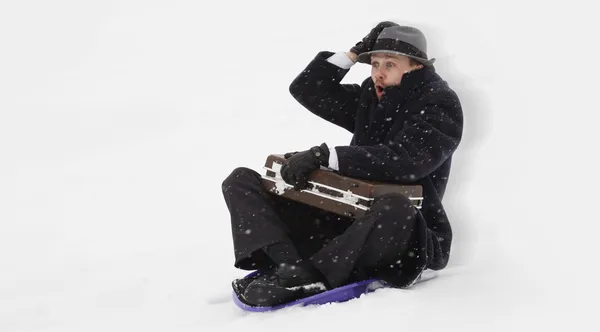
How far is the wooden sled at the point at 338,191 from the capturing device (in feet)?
10.6

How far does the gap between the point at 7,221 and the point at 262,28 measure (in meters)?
7.91

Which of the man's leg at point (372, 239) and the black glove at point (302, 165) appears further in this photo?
the black glove at point (302, 165)

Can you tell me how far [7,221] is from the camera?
6.07 m

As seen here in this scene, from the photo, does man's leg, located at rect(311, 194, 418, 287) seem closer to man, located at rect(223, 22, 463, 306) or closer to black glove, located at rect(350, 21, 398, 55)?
man, located at rect(223, 22, 463, 306)

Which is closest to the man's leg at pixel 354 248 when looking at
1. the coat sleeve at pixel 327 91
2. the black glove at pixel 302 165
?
the black glove at pixel 302 165

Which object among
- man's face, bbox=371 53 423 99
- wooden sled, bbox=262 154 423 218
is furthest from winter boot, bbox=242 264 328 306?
man's face, bbox=371 53 423 99

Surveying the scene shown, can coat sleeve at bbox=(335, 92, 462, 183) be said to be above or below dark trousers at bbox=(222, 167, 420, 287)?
above

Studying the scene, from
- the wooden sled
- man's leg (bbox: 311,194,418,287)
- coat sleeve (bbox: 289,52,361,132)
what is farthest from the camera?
coat sleeve (bbox: 289,52,361,132)

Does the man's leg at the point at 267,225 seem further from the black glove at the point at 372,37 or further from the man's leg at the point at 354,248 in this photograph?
the black glove at the point at 372,37

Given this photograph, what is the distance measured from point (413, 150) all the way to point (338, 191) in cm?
38

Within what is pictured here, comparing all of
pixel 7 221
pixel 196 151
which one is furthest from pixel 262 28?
pixel 7 221

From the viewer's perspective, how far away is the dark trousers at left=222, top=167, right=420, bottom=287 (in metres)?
3.16

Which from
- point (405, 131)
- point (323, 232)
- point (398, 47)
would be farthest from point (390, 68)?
point (323, 232)

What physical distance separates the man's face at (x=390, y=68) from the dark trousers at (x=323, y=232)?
0.69 metres
